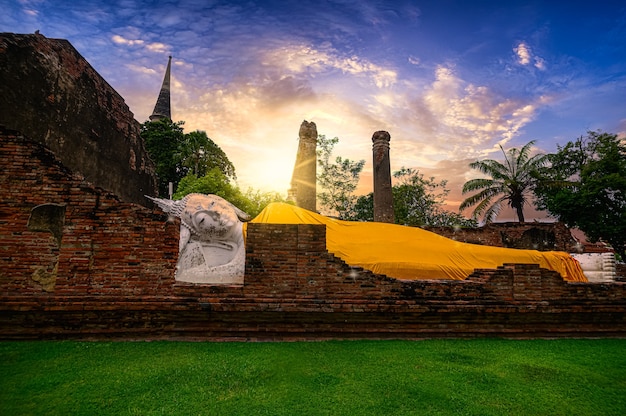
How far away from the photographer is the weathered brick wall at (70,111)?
5.48 metres

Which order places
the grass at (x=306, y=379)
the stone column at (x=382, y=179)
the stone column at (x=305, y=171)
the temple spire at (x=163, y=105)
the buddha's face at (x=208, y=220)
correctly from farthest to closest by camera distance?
the temple spire at (x=163, y=105) → the stone column at (x=305, y=171) → the stone column at (x=382, y=179) → the buddha's face at (x=208, y=220) → the grass at (x=306, y=379)

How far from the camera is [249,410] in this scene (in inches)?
105

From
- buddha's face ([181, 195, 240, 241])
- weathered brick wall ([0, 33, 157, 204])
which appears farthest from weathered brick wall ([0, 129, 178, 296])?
weathered brick wall ([0, 33, 157, 204])

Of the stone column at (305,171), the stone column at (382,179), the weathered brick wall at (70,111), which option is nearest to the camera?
the weathered brick wall at (70,111)

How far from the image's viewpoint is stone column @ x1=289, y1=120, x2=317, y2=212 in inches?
462

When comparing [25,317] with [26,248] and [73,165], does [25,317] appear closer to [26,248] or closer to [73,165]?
[26,248]

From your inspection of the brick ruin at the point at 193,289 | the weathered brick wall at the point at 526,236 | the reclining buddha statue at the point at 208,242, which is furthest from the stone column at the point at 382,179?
the brick ruin at the point at 193,289

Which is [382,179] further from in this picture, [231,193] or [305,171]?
[231,193]

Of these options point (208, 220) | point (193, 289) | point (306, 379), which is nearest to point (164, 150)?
point (208, 220)

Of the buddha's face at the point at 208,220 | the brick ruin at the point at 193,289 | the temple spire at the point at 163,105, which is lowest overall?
the brick ruin at the point at 193,289

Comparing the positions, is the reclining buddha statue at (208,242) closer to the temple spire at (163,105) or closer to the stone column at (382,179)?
the stone column at (382,179)

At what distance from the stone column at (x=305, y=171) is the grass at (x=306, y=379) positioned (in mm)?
7768

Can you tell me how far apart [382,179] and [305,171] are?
8.47 feet

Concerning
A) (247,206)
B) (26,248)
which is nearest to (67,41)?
(26,248)
